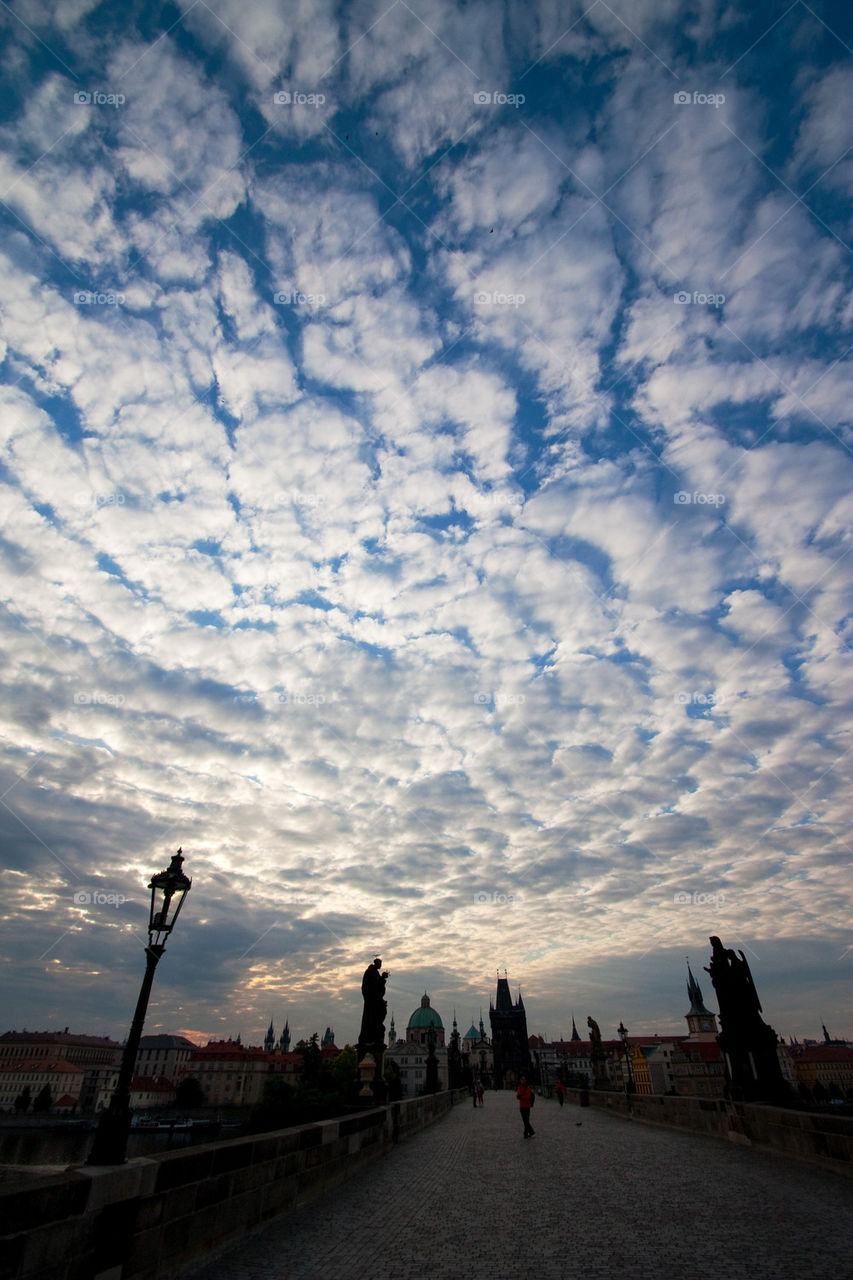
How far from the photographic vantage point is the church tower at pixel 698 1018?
415 feet

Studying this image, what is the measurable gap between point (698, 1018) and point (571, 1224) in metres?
150

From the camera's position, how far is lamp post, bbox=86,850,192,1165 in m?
5.42

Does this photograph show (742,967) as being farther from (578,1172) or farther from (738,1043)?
(578,1172)

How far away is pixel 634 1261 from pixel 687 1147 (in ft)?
35.2

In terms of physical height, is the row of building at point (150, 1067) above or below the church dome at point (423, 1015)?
below

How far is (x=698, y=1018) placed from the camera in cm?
12975

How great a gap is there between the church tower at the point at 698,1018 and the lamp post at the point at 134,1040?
5724 inches

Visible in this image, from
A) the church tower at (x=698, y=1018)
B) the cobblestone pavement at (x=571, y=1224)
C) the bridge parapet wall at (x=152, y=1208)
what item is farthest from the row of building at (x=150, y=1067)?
the bridge parapet wall at (x=152, y=1208)

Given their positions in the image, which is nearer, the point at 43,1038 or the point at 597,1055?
the point at 597,1055

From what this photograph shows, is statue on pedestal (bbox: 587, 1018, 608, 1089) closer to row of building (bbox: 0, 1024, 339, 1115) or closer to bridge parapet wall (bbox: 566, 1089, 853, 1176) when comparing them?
A: bridge parapet wall (bbox: 566, 1089, 853, 1176)

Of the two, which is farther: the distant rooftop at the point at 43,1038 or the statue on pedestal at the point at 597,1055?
the distant rooftop at the point at 43,1038

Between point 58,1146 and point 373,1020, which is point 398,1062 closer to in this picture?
point 373,1020

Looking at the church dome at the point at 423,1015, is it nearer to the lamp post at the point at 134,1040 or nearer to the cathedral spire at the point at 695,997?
the cathedral spire at the point at 695,997

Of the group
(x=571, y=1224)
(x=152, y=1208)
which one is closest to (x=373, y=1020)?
(x=571, y=1224)
